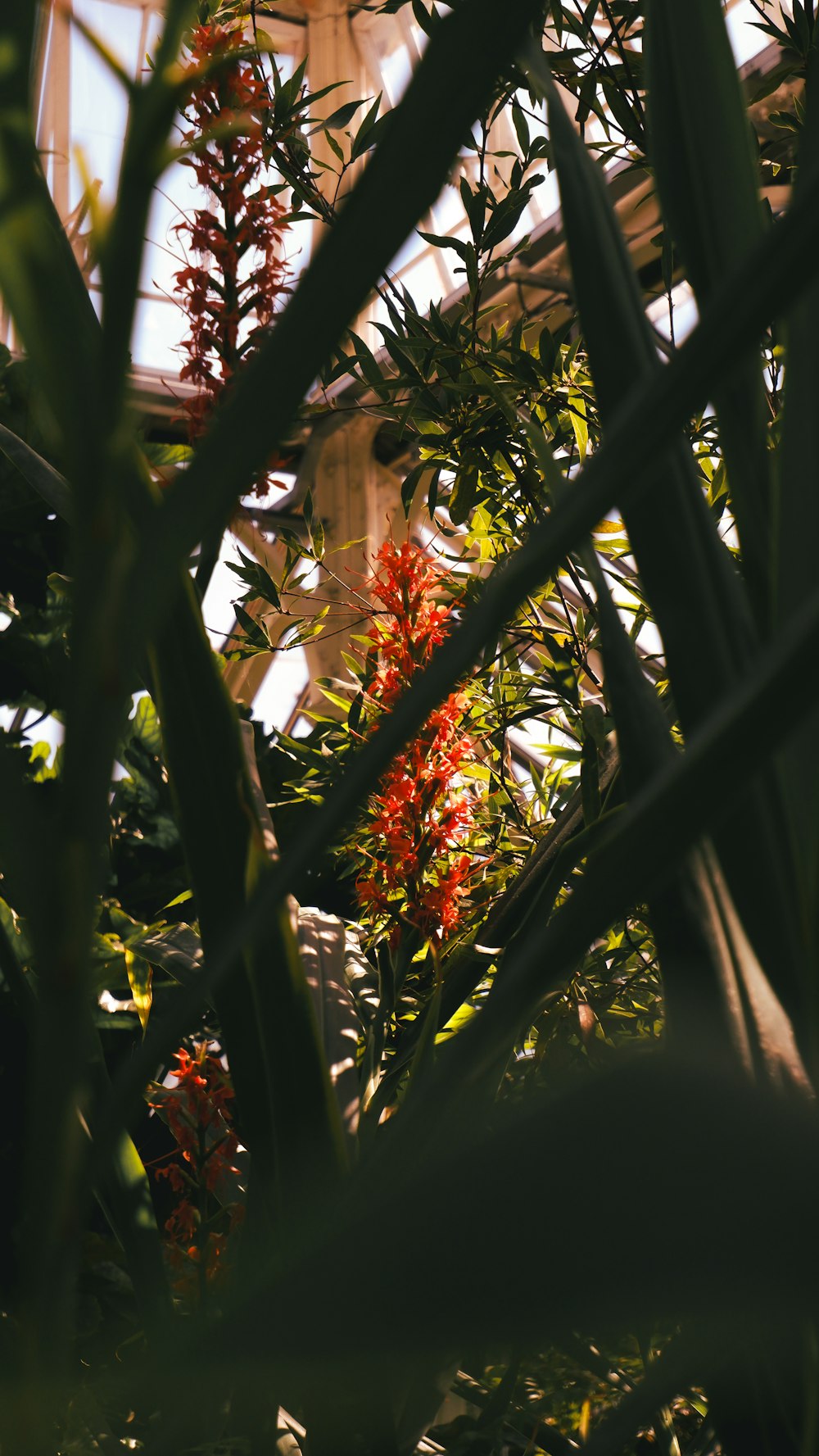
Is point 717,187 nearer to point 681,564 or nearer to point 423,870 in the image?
point 681,564

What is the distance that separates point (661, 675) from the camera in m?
0.79

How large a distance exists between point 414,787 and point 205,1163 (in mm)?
218

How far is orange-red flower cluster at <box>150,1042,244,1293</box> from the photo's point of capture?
0.48 metres

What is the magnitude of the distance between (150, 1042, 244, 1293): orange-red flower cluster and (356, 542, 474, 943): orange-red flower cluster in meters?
0.13

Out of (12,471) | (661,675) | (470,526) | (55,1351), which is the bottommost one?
(55,1351)

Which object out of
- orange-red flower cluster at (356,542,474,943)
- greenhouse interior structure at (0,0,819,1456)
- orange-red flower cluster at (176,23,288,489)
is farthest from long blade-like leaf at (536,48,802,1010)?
orange-red flower cluster at (356,542,474,943)

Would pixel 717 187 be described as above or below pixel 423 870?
above

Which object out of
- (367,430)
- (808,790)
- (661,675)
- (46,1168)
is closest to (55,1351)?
(46,1168)

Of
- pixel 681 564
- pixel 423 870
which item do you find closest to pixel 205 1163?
pixel 423 870

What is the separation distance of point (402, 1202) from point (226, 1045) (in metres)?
0.15

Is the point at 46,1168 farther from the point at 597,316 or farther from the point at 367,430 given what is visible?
the point at 367,430

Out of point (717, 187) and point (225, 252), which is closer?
point (717, 187)

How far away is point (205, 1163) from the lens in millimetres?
496

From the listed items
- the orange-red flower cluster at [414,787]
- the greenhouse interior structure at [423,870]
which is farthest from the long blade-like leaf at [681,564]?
the orange-red flower cluster at [414,787]
